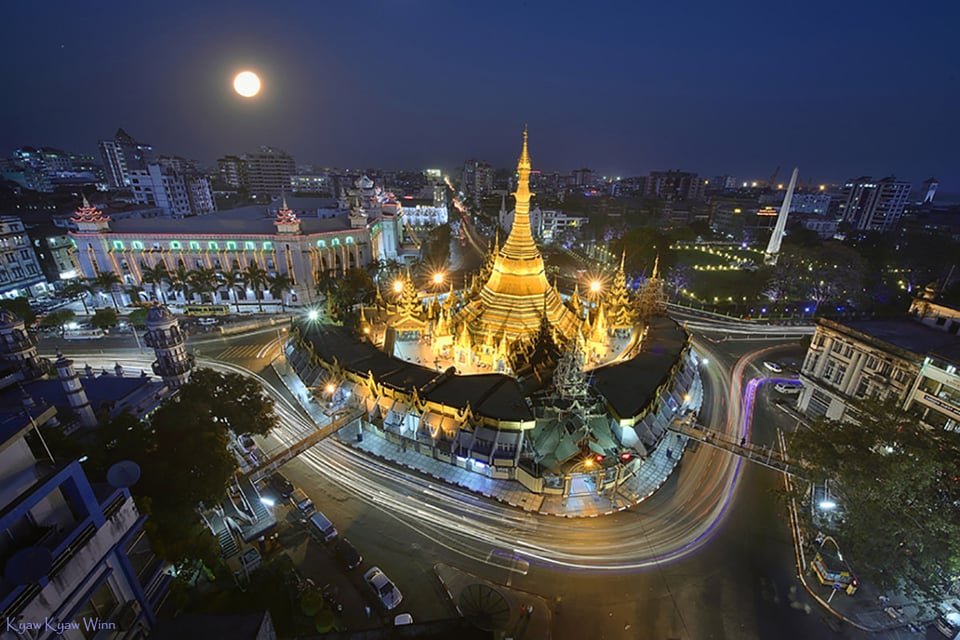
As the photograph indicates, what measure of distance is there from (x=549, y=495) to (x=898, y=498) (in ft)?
52.9

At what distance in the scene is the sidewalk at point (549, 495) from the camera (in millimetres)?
24688

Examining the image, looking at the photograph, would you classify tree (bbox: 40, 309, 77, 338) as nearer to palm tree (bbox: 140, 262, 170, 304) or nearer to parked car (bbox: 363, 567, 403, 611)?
palm tree (bbox: 140, 262, 170, 304)

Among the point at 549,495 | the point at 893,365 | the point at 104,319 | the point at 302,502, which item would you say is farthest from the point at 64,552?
the point at 104,319

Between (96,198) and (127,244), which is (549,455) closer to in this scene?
(127,244)

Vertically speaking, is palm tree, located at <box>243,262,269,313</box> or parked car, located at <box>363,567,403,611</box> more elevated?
palm tree, located at <box>243,262,269,313</box>

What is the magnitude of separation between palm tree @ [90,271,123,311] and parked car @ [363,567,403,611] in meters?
59.1

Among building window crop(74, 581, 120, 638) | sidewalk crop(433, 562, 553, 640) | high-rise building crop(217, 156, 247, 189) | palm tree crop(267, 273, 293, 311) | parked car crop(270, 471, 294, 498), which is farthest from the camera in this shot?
high-rise building crop(217, 156, 247, 189)

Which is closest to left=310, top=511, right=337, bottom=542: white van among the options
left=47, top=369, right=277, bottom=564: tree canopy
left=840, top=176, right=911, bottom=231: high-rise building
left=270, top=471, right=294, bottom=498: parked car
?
left=270, top=471, right=294, bottom=498: parked car

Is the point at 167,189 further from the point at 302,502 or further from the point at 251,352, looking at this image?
the point at 302,502

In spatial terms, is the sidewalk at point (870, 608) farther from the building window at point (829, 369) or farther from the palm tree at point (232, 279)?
the palm tree at point (232, 279)

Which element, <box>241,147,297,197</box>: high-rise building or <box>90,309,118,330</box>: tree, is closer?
<box>90,309,118,330</box>: tree

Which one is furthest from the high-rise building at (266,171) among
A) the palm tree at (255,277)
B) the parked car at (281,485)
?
the parked car at (281,485)

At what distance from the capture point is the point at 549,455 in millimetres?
Answer: 26203

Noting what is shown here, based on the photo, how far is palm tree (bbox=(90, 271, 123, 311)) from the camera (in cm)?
5391
